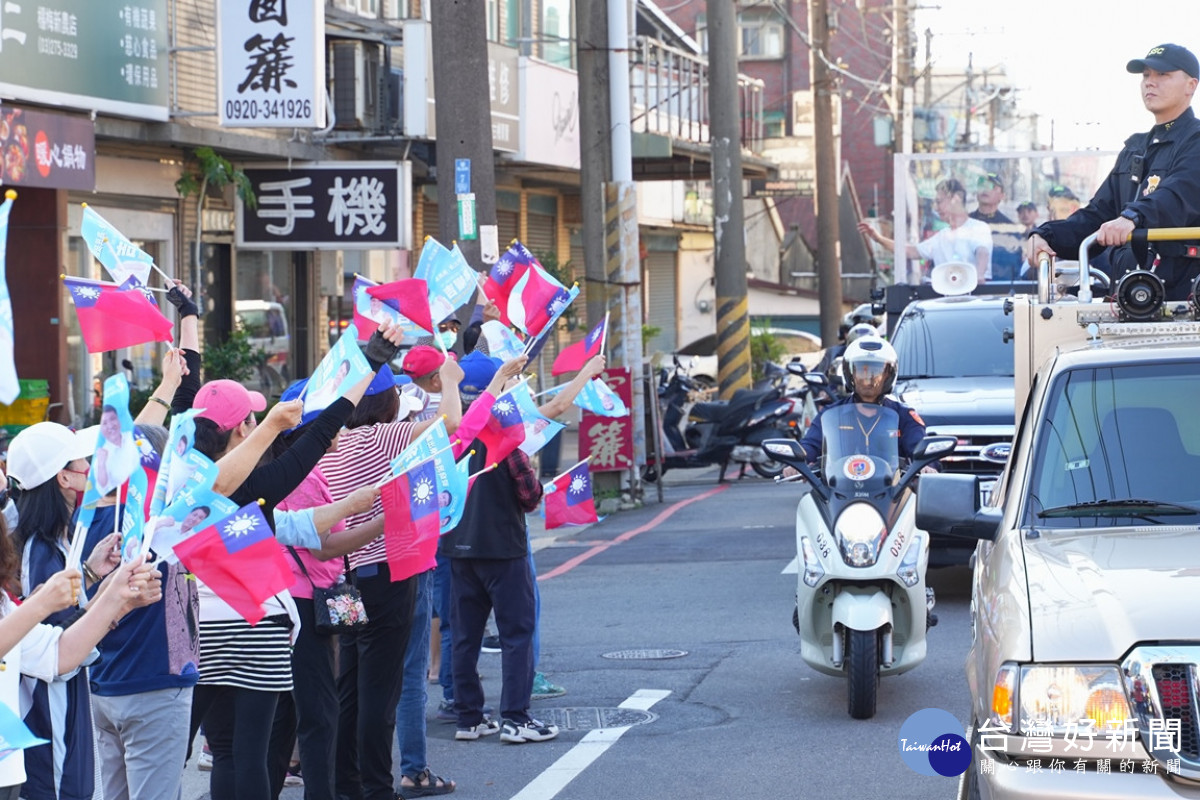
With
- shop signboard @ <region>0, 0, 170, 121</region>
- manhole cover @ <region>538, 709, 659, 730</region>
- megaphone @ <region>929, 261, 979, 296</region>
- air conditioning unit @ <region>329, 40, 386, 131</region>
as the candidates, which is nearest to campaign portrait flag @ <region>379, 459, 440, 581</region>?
manhole cover @ <region>538, 709, 659, 730</region>

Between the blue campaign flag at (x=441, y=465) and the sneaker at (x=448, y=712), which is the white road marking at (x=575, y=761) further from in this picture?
the blue campaign flag at (x=441, y=465)

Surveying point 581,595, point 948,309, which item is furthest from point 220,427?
point 948,309

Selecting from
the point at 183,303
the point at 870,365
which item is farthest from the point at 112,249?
the point at 870,365

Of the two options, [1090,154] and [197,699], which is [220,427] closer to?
[197,699]

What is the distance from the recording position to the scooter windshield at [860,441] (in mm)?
8555

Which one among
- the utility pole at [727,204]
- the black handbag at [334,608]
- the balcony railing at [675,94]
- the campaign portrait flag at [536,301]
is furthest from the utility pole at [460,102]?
the balcony railing at [675,94]

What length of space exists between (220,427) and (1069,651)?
282 centimetres

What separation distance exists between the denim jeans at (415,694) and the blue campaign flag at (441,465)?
0.67m

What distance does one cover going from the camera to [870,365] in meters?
8.80

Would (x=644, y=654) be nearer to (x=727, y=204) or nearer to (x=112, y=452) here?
(x=112, y=452)

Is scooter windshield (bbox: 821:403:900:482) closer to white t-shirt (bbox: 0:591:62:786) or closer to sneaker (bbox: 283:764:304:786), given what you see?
sneaker (bbox: 283:764:304:786)

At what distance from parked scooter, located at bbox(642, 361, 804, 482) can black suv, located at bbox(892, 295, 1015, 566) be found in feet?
19.3

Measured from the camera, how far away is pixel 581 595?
12867mm

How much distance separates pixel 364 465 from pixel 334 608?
614 millimetres
